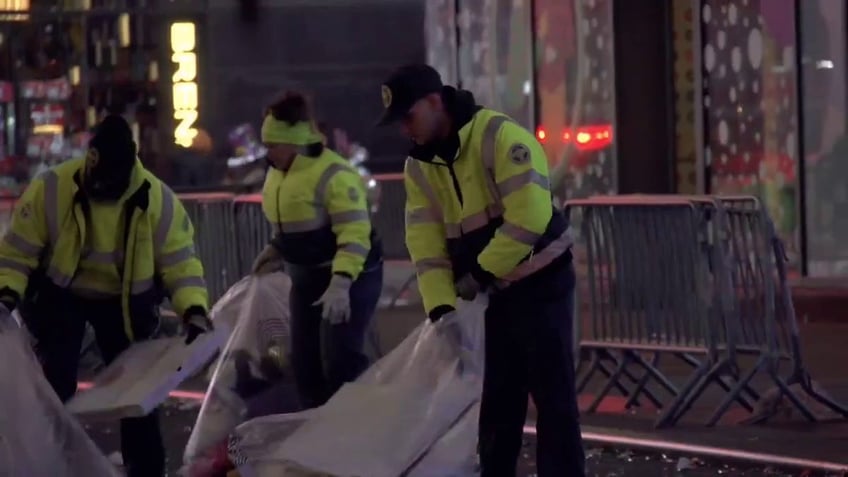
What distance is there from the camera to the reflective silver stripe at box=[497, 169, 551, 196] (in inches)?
261

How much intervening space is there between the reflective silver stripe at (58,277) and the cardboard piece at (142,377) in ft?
1.14

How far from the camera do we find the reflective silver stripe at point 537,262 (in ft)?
22.2

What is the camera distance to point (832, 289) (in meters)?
14.0

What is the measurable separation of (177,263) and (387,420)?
135 centimetres

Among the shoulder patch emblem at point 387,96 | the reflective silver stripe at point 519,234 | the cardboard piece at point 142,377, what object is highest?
the shoulder patch emblem at point 387,96

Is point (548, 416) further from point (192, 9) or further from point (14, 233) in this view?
point (192, 9)

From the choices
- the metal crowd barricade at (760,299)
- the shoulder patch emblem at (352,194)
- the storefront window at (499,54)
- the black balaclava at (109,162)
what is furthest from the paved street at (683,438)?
the storefront window at (499,54)

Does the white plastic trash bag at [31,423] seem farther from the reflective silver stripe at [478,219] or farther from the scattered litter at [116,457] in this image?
the reflective silver stripe at [478,219]

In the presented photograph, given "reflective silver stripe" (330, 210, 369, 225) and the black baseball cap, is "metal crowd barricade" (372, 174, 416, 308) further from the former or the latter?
the black baseball cap

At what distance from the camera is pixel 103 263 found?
294 inches

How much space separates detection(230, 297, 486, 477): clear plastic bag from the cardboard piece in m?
0.48

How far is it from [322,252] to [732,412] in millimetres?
2630

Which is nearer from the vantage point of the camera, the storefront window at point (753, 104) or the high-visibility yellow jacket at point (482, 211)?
the high-visibility yellow jacket at point (482, 211)

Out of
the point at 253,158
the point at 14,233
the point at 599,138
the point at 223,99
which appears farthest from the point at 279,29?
the point at 14,233
